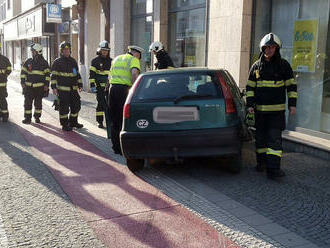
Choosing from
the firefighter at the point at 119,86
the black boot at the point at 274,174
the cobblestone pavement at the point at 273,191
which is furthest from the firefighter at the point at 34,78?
the black boot at the point at 274,174

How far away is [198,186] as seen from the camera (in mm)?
5281

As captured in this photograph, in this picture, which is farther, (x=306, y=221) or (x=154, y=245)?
(x=306, y=221)

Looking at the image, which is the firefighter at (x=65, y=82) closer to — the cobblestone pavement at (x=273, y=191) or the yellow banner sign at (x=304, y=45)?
the cobblestone pavement at (x=273, y=191)

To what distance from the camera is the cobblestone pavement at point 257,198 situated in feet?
12.5

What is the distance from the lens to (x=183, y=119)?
209 inches

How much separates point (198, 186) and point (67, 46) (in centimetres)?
501

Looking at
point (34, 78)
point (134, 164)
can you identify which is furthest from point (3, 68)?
point (134, 164)

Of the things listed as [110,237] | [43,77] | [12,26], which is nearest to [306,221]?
[110,237]

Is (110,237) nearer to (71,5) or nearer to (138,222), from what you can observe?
(138,222)

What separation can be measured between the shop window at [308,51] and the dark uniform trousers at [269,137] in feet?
7.22

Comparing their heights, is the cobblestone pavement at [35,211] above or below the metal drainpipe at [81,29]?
below

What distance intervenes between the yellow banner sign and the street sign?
48.6ft

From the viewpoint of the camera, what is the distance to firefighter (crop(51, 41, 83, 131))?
8898mm

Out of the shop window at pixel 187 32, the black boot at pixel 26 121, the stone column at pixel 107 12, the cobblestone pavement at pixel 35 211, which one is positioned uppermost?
the stone column at pixel 107 12
